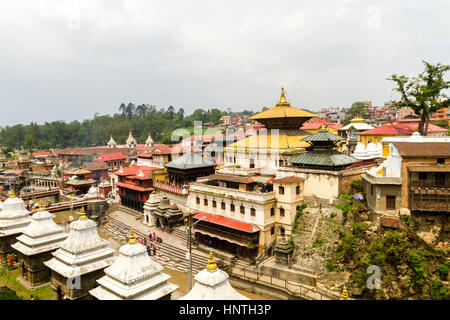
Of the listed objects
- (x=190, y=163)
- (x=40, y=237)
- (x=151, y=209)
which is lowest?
(x=151, y=209)

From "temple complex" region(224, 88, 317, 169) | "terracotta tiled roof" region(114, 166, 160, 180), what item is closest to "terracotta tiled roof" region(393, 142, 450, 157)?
"temple complex" region(224, 88, 317, 169)

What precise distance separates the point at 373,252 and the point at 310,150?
1111 centimetres

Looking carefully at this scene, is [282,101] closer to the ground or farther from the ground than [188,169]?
farther from the ground

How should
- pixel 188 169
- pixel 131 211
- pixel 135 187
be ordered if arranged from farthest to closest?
pixel 131 211
pixel 135 187
pixel 188 169

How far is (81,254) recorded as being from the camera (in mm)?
15352

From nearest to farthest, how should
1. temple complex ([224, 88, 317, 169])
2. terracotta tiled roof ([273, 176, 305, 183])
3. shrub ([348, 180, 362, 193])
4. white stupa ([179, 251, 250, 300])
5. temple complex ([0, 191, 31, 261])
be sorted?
1. white stupa ([179, 251, 250, 300])
2. temple complex ([0, 191, 31, 261])
3. terracotta tiled roof ([273, 176, 305, 183])
4. shrub ([348, 180, 362, 193])
5. temple complex ([224, 88, 317, 169])

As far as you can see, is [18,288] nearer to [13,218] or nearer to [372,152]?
[13,218]

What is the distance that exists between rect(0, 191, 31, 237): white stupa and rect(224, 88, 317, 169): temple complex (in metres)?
22.4

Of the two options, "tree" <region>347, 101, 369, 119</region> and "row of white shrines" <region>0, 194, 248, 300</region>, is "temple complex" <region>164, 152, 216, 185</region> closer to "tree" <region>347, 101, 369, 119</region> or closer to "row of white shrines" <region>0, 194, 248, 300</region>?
"row of white shrines" <region>0, 194, 248, 300</region>

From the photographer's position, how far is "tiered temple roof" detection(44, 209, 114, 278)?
1502 cm

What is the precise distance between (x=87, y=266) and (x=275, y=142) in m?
24.5

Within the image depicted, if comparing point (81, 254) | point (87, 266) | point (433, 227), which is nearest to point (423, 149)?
point (433, 227)

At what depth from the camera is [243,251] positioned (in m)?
26.3

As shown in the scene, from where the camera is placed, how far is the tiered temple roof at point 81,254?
591 inches
